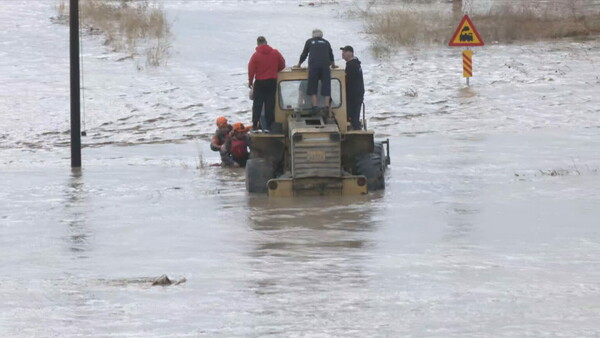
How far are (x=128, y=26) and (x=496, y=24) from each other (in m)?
11.4

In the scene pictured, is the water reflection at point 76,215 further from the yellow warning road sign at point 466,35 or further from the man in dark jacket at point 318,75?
the yellow warning road sign at point 466,35

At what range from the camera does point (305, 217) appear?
52.9 feet

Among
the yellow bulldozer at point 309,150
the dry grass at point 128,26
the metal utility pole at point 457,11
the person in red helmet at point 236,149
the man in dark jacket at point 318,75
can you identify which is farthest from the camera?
the metal utility pole at point 457,11

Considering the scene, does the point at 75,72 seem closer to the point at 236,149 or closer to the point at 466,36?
the point at 236,149

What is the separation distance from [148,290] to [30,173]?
10962 mm

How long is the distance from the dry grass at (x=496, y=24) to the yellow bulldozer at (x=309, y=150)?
18.5 m

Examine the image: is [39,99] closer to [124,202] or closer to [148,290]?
[124,202]

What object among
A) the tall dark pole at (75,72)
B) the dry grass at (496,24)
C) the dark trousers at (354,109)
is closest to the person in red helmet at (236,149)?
the dark trousers at (354,109)

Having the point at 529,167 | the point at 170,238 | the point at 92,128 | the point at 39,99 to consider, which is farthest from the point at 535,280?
the point at 39,99

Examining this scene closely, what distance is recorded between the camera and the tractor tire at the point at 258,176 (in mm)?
18234

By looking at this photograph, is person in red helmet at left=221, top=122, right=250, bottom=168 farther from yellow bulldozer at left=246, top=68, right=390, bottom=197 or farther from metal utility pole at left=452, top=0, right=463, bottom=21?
metal utility pole at left=452, top=0, right=463, bottom=21

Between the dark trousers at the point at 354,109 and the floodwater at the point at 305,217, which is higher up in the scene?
the dark trousers at the point at 354,109

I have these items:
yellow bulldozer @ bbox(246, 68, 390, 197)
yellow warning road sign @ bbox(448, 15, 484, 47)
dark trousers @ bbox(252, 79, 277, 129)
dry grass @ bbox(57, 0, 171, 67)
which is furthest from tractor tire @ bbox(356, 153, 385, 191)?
dry grass @ bbox(57, 0, 171, 67)

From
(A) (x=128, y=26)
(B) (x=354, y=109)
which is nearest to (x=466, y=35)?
(A) (x=128, y=26)
